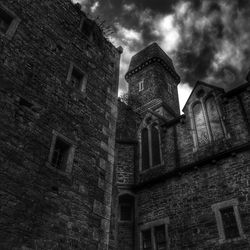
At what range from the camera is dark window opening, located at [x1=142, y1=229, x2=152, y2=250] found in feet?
35.9

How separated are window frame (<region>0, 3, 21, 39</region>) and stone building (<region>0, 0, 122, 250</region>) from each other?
1.2 inches

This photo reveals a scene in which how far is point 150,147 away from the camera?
13195mm

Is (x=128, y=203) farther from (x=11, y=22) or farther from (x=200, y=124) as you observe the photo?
(x=11, y=22)

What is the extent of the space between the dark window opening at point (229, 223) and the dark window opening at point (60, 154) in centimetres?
543

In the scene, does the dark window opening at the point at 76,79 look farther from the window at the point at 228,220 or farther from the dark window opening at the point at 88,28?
the window at the point at 228,220

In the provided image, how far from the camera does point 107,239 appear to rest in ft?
24.0

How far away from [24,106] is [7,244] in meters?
3.00

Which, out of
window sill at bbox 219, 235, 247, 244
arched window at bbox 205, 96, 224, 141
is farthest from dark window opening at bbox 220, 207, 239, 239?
arched window at bbox 205, 96, 224, 141

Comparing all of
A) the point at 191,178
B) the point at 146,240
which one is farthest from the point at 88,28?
the point at 146,240

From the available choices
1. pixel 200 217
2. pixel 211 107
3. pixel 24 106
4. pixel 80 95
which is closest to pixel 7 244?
pixel 24 106

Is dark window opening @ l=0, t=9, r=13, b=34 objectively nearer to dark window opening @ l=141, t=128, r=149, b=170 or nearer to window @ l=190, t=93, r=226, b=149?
window @ l=190, t=93, r=226, b=149

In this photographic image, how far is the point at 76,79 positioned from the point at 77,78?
6cm

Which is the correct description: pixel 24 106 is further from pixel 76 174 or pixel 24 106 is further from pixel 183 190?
pixel 183 190

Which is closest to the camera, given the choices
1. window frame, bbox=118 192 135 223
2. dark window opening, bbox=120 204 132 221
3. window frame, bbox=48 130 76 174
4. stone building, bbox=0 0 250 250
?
stone building, bbox=0 0 250 250
